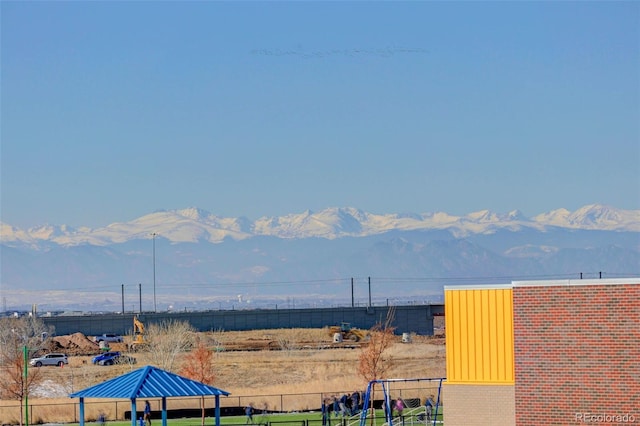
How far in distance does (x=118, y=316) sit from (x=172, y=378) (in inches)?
3892

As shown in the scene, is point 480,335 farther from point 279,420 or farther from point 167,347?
point 167,347

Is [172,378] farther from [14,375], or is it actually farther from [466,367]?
[14,375]

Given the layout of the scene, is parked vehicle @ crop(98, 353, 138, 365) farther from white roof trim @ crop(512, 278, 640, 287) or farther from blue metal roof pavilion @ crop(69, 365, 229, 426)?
white roof trim @ crop(512, 278, 640, 287)

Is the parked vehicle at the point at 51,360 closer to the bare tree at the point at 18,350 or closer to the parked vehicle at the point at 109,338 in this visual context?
the bare tree at the point at 18,350

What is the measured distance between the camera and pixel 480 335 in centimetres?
3366

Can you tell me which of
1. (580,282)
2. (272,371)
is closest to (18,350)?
(272,371)

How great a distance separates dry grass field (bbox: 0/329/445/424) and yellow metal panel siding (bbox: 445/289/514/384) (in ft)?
78.0

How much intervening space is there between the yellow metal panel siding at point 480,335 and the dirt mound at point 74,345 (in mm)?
80464

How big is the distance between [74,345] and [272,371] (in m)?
40.1

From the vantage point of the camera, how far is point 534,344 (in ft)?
106

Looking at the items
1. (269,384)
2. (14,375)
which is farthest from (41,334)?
(14,375)

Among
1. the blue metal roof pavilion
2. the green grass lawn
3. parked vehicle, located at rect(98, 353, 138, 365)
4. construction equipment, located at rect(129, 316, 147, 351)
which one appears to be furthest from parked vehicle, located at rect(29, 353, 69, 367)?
the blue metal roof pavilion

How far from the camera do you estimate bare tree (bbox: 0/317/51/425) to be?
57.3 meters

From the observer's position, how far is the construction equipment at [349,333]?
128675 millimetres
